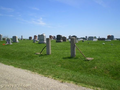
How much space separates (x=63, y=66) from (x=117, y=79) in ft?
12.8

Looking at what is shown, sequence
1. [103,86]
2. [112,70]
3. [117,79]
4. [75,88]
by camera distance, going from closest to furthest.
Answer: [75,88], [103,86], [117,79], [112,70]

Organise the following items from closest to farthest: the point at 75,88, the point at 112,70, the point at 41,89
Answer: the point at 41,89 → the point at 75,88 → the point at 112,70

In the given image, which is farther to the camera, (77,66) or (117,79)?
(77,66)

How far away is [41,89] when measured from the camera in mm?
4652

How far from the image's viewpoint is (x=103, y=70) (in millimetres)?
7680

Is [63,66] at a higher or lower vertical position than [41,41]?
lower

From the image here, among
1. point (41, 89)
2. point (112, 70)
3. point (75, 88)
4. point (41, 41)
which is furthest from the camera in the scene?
point (41, 41)

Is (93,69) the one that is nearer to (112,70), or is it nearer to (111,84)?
(112,70)

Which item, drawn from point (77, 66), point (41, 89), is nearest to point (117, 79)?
point (77, 66)

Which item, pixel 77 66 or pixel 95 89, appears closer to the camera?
pixel 95 89

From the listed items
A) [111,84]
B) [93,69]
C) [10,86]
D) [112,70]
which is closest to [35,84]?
[10,86]

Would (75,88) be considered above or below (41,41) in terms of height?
below

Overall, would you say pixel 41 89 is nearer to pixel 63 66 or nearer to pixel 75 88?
pixel 75 88

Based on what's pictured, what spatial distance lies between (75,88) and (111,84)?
6.85 ft
